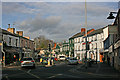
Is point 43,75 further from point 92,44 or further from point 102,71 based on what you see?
point 92,44

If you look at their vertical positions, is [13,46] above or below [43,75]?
above

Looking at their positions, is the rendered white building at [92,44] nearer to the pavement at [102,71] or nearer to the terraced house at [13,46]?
the terraced house at [13,46]

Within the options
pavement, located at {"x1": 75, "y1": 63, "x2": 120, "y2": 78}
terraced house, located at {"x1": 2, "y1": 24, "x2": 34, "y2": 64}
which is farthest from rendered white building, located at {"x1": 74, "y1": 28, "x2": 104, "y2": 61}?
pavement, located at {"x1": 75, "y1": 63, "x2": 120, "y2": 78}

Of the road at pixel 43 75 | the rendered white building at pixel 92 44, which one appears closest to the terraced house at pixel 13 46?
the road at pixel 43 75

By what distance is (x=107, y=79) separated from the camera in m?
13.9

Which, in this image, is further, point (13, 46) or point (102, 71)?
point (13, 46)

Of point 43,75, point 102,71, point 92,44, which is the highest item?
point 92,44

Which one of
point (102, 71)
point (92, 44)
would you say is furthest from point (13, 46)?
point (92, 44)

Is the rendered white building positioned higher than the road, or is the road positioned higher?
the rendered white building

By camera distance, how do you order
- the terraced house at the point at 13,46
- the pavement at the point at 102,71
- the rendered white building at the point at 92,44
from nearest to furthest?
the pavement at the point at 102,71, the terraced house at the point at 13,46, the rendered white building at the point at 92,44

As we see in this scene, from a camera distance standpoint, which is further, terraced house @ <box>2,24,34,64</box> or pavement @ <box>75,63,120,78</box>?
terraced house @ <box>2,24,34,64</box>

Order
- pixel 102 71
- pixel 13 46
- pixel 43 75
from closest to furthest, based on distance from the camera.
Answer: pixel 43 75
pixel 102 71
pixel 13 46

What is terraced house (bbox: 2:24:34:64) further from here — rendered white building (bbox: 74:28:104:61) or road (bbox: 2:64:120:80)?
rendered white building (bbox: 74:28:104:61)

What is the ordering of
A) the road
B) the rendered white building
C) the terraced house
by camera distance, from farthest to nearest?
the rendered white building → the terraced house → the road
